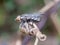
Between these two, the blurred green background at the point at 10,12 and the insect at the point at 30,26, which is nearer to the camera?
the insect at the point at 30,26

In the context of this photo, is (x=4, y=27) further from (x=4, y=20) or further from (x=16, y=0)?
A: (x=16, y=0)

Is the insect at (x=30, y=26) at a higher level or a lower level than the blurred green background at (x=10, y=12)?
lower

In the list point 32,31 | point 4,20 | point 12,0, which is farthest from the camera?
point 4,20

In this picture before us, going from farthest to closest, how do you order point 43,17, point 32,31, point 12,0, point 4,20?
point 4,20
point 12,0
point 43,17
point 32,31

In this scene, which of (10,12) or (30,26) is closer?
(30,26)

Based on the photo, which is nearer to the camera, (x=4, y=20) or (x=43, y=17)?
(x=43, y=17)

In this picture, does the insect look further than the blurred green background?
No

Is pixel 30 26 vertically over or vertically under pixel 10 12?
under

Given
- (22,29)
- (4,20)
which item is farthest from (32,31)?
(4,20)

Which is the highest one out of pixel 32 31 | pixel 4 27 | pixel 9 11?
pixel 9 11

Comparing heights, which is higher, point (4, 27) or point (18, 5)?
point (18, 5)

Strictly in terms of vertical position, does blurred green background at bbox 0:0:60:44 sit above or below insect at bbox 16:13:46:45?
above
